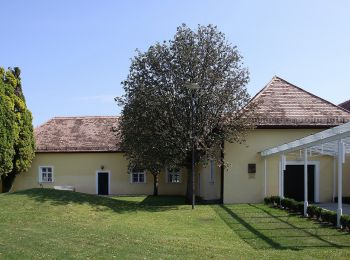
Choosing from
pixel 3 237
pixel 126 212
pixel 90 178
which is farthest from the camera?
pixel 90 178

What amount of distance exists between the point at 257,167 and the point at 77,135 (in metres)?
17.3

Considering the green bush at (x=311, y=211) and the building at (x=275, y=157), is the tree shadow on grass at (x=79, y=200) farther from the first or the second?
the green bush at (x=311, y=211)

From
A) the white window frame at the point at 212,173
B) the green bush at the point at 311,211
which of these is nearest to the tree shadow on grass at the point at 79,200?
the white window frame at the point at 212,173

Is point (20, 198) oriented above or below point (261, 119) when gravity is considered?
below

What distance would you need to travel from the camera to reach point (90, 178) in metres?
35.9

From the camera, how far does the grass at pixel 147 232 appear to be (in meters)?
10.2

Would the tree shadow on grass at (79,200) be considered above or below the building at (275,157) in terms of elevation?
below

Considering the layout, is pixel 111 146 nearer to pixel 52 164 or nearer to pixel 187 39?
pixel 52 164

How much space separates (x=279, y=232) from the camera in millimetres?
13695

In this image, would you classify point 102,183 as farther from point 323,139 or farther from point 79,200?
point 323,139

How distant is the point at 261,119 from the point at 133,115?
267 inches

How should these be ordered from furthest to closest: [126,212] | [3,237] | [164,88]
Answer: [164,88]
[126,212]
[3,237]

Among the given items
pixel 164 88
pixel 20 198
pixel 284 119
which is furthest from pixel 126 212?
pixel 284 119

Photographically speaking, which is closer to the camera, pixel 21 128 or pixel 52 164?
→ pixel 21 128
